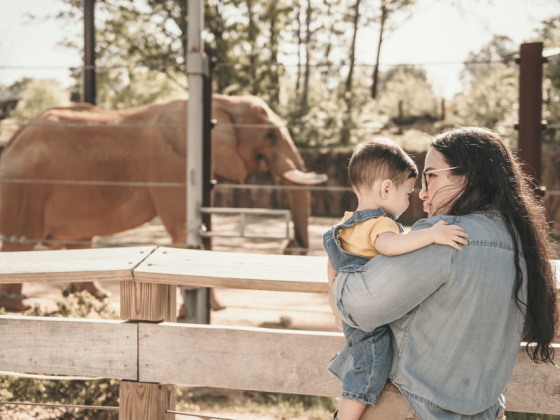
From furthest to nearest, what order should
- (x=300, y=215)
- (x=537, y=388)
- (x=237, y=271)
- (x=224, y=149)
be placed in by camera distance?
(x=224, y=149), (x=300, y=215), (x=237, y=271), (x=537, y=388)

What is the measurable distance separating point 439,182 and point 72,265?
1.15 m

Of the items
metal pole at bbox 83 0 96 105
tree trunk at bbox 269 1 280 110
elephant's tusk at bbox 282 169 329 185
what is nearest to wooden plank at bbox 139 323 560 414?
metal pole at bbox 83 0 96 105

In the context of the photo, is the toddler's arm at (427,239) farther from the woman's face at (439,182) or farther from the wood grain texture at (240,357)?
the wood grain texture at (240,357)

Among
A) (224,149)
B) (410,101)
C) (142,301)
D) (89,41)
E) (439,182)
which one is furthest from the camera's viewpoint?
(410,101)

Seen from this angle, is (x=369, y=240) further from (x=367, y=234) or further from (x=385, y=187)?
(x=385, y=187)

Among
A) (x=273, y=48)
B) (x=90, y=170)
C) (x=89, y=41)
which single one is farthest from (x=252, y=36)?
(x=89, y=41)

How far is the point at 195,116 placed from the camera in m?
3.28

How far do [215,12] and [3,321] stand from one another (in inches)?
582

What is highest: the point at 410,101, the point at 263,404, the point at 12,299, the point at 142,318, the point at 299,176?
the point at 410,101

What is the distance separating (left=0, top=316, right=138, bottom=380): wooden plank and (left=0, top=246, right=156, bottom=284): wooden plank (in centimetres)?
16

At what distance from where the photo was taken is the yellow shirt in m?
1.26

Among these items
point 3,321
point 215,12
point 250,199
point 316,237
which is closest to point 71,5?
point 215,12

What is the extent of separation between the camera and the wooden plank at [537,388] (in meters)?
1.55

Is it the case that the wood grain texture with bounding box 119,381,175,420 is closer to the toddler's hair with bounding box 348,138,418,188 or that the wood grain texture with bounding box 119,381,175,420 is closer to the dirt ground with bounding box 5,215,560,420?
the toddler's hair with bounding box 348,138,418,188
